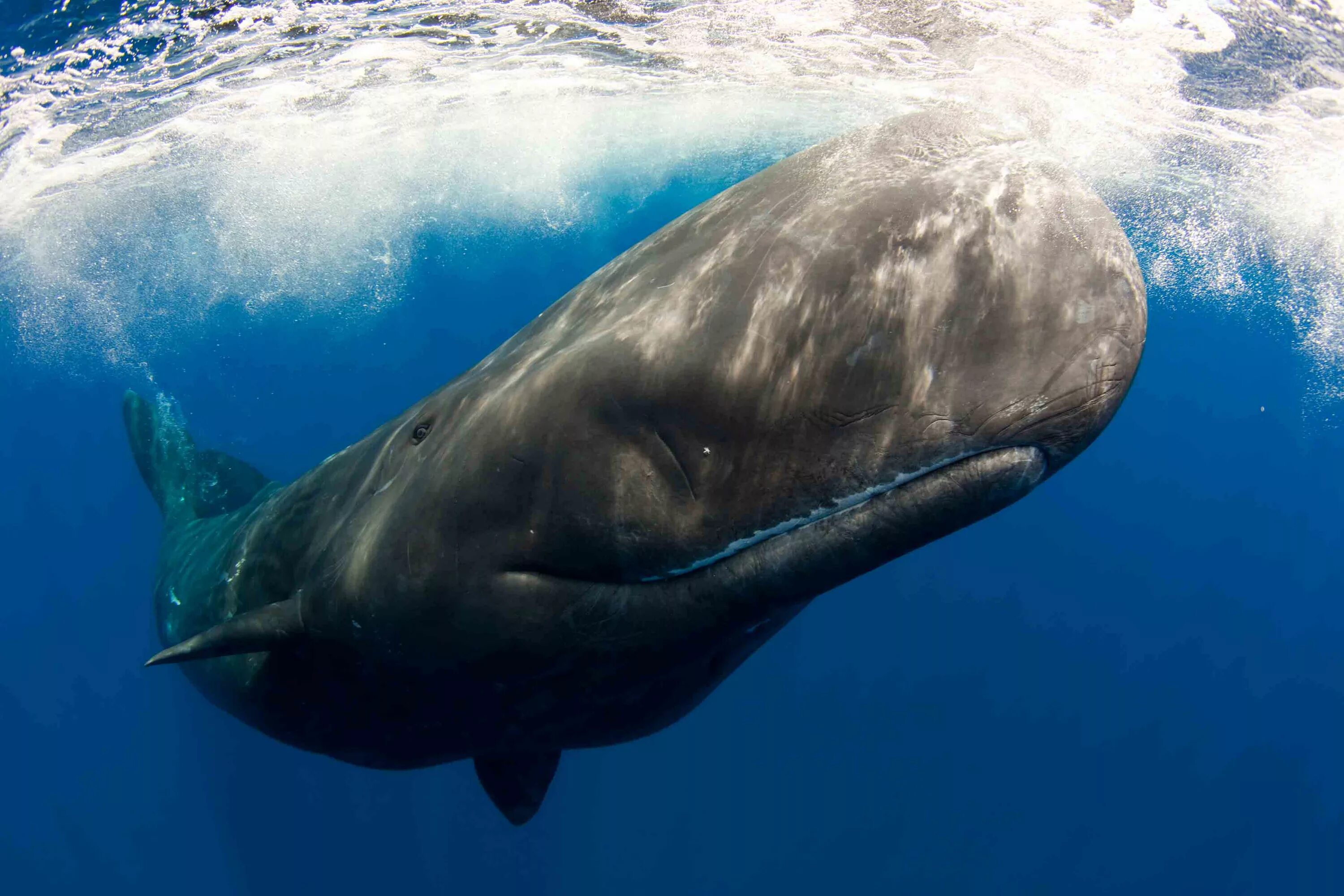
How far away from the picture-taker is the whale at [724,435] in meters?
2.08

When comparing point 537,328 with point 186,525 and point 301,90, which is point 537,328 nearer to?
point 186,525

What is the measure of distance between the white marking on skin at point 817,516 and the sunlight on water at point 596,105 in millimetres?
7814

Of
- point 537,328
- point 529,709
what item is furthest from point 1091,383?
point 529,709

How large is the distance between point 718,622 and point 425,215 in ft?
167

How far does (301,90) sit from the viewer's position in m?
19.9

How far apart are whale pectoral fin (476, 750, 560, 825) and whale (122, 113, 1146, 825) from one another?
1518mm

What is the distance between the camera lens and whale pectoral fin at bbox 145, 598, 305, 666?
154 inches

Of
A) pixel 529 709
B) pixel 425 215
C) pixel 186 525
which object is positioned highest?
pixel 529 709

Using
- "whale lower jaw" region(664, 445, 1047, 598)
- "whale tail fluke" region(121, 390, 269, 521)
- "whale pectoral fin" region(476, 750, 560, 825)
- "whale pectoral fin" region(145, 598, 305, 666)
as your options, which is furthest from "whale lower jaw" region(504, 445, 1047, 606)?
"whale tail fluke" region(121, 390, 269, 521)

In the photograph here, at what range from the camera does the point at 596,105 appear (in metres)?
26.9

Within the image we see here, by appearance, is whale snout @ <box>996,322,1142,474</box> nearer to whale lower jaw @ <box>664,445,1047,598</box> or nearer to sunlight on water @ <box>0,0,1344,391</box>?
whale lower jaw @ <box>664,445,1047,598</box>

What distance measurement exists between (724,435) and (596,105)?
27354mm

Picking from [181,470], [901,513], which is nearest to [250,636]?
[901,513]

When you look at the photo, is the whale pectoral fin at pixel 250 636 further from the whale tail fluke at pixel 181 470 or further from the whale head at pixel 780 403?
the whale tail fluke at pixel 181 470
